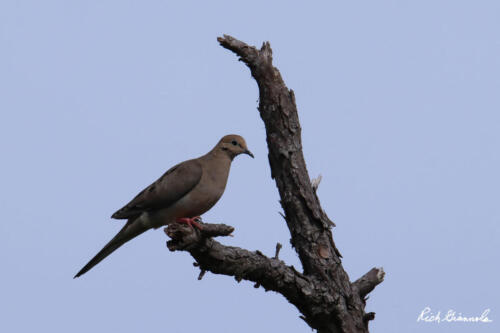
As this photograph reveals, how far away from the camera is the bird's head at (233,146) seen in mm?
8266

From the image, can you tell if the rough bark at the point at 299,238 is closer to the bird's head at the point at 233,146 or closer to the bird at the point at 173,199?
the bird at the point at 173,199

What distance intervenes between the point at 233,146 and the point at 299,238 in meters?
1.58

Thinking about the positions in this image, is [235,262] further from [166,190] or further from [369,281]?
[369,281]

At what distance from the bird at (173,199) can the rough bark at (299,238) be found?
0.71 metres

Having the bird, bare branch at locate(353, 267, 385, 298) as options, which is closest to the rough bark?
bare branch at locate(353, 267, 385, 298)

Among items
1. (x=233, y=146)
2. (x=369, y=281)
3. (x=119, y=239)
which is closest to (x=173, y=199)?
(x=119, y=239)

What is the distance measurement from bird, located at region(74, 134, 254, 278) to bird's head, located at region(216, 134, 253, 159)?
270mm

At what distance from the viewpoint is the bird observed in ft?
24.5

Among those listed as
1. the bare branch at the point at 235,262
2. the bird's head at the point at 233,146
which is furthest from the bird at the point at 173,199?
the bare branch at the point at 235,262

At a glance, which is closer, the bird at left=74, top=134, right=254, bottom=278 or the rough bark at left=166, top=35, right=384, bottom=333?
the rough bark at left=166, top=35, right=384, bottom=333

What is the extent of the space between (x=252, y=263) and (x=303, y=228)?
100 centimetres

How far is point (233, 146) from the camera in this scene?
27.1 ft

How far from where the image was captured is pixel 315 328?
7277 millimetres

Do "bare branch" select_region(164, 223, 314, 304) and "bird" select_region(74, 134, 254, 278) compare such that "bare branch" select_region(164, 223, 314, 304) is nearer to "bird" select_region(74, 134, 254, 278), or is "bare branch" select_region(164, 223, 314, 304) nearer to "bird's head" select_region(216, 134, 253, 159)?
"bird" select_region(74, 134, 254, 278)
